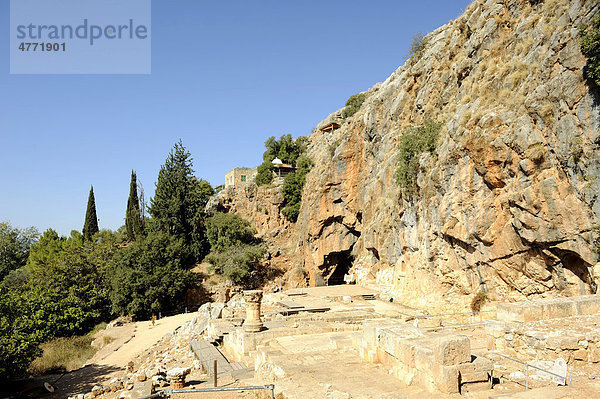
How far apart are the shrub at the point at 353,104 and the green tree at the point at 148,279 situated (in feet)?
87.5

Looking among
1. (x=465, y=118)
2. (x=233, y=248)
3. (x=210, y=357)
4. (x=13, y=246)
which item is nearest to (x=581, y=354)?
(x=210, y=357)

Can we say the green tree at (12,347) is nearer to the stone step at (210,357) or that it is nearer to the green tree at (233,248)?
the stone step at (210,357)

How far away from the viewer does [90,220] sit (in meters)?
44.5

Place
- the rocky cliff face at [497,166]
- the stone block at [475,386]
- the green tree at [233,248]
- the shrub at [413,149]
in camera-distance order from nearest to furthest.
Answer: the stone block at [475,386], the rocky cliff face at [497,166], the shrub at [413,149], the green tree at [233,248]

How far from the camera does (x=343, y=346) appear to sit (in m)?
10.5

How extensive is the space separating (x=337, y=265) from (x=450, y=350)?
99.7 feet

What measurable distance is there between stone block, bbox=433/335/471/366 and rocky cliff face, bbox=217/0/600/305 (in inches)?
314

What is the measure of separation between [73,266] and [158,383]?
26.8 m

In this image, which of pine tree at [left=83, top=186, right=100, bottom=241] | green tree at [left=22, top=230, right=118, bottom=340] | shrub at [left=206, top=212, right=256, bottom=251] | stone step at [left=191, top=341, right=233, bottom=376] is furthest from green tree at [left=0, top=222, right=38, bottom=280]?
stone step at [left=191, top=341, right=233, bottom=376]

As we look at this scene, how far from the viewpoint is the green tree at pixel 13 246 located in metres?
47.9

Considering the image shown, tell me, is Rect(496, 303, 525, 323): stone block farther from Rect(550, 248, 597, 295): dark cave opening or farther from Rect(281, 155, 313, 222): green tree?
Rect(281, 155, 313, 222): green tree

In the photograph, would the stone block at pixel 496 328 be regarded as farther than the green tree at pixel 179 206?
No

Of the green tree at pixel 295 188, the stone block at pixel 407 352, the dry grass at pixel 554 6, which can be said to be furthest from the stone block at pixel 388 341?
the green tree at pixel 295 188

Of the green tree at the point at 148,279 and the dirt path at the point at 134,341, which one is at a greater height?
the green tree at the point at 148,279
